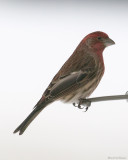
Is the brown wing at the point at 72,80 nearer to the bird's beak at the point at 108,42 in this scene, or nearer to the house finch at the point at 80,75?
the house finch at the point at 80,75

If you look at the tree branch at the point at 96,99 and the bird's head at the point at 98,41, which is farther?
the bird's head at the point at 98,41

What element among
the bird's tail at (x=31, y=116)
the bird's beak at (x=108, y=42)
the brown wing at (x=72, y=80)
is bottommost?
the bird's tail at (x=31, y=116)

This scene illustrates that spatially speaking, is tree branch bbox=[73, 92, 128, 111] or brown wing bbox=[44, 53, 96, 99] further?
brown wing bbox=[44, 53, 96, 99]

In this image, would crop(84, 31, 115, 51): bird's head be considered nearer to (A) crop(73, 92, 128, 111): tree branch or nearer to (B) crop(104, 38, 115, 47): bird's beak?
(B) crop(104, 38, 115, 47): bird's beak

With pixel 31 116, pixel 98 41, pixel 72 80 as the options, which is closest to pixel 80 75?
pixel 72 80

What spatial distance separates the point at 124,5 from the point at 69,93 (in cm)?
205

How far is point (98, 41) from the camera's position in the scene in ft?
7.87

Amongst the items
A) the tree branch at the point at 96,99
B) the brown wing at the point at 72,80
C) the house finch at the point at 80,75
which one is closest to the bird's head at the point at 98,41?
the house finch at the point at 80,75

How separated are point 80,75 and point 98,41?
0.67 ft

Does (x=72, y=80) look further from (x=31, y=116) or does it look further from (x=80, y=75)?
(x=31, y=116)

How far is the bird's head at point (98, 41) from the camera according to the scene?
2.31 metres

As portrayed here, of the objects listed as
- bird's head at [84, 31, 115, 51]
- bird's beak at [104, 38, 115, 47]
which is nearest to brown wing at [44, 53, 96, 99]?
bird's head at [84, 31, 115, 51]

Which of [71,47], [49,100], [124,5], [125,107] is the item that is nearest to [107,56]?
[71,47]

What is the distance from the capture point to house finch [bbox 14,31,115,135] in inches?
89.3
